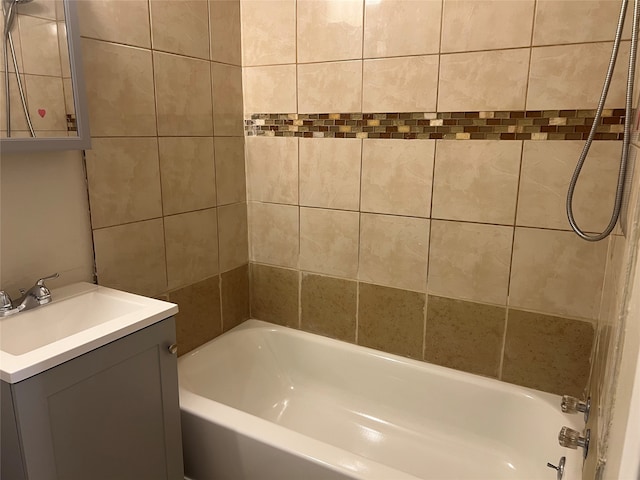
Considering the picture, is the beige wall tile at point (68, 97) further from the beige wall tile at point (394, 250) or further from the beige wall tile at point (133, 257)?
the beige wall tile at point (394, 250)

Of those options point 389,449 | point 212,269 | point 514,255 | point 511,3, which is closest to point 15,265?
point 212,269

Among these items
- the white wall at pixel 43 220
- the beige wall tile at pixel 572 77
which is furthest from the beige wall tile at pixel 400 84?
the white wall at pixel 43 220

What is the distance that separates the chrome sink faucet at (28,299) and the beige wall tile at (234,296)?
86 cm

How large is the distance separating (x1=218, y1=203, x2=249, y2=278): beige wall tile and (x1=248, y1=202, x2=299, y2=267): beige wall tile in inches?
1.4

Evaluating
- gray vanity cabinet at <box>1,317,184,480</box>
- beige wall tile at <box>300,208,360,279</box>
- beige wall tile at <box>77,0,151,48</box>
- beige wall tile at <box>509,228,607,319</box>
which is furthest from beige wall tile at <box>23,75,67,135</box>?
beige wall tile at <box>509,228,607,319</box>

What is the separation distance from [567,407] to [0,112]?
1815mm

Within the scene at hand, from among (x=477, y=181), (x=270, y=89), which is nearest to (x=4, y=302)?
(x=270, y=89)

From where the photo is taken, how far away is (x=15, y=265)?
1385 mm

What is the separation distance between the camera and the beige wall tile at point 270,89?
2.04m

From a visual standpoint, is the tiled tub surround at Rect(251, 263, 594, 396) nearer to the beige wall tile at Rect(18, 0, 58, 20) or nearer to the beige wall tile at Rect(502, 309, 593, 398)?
the beige wall tile at Rect(502, 309, 593, 398)

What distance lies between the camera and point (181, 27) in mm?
1799

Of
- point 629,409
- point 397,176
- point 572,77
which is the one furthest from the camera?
point 397,176

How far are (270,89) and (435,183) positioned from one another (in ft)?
2.87

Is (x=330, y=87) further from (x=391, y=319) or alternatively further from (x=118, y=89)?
(x=391, y=319)
